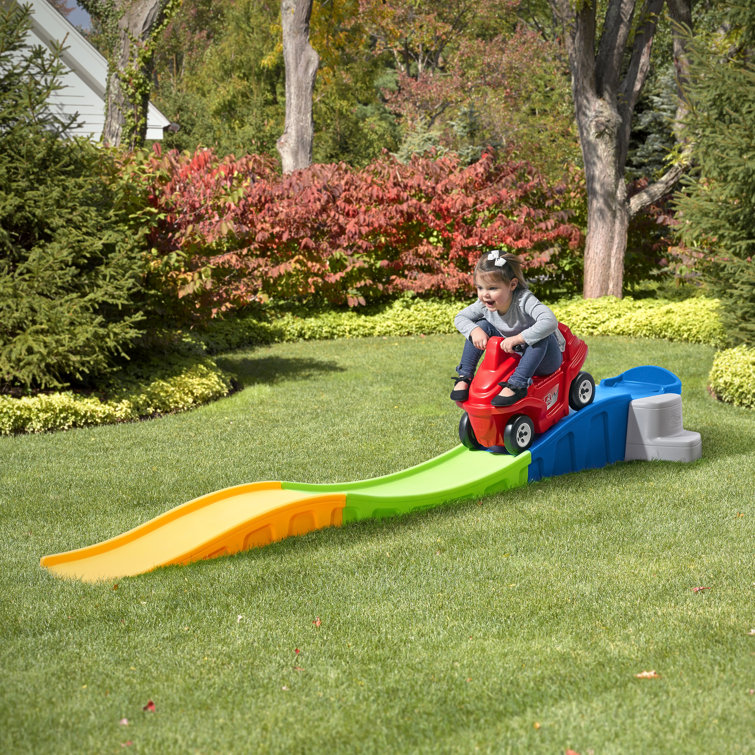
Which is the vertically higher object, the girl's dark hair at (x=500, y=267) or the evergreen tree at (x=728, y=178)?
the evergreen tree at (x=728, y=178)

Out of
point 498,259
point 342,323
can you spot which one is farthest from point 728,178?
point 342,323

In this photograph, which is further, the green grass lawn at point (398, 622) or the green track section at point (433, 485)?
the green track section at point (433, 485)

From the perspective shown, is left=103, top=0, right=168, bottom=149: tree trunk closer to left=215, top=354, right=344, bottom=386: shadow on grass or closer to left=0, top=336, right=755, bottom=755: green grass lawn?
left=215, top=354, right=344, bottom=386: shadow on grass

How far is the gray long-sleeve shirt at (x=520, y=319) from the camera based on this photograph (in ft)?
20.7

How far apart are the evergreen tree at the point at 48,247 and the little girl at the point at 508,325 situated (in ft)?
13.4

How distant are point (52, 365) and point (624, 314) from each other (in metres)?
10.8

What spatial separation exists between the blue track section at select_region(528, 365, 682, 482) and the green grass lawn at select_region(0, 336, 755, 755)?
21 centimetres

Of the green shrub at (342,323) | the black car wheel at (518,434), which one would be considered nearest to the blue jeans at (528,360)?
the black car wheel at (518,434)

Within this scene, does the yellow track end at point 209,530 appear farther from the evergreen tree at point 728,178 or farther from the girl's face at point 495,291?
the evergreen tree at point 728,178

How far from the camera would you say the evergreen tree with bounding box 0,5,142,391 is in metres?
8.94

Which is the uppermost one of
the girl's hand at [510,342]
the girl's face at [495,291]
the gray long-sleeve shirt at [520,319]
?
the girl's face at [495,291]

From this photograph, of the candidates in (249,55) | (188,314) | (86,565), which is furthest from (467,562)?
(249,55)

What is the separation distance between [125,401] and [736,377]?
6.79m

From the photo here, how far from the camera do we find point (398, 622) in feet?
14.2
